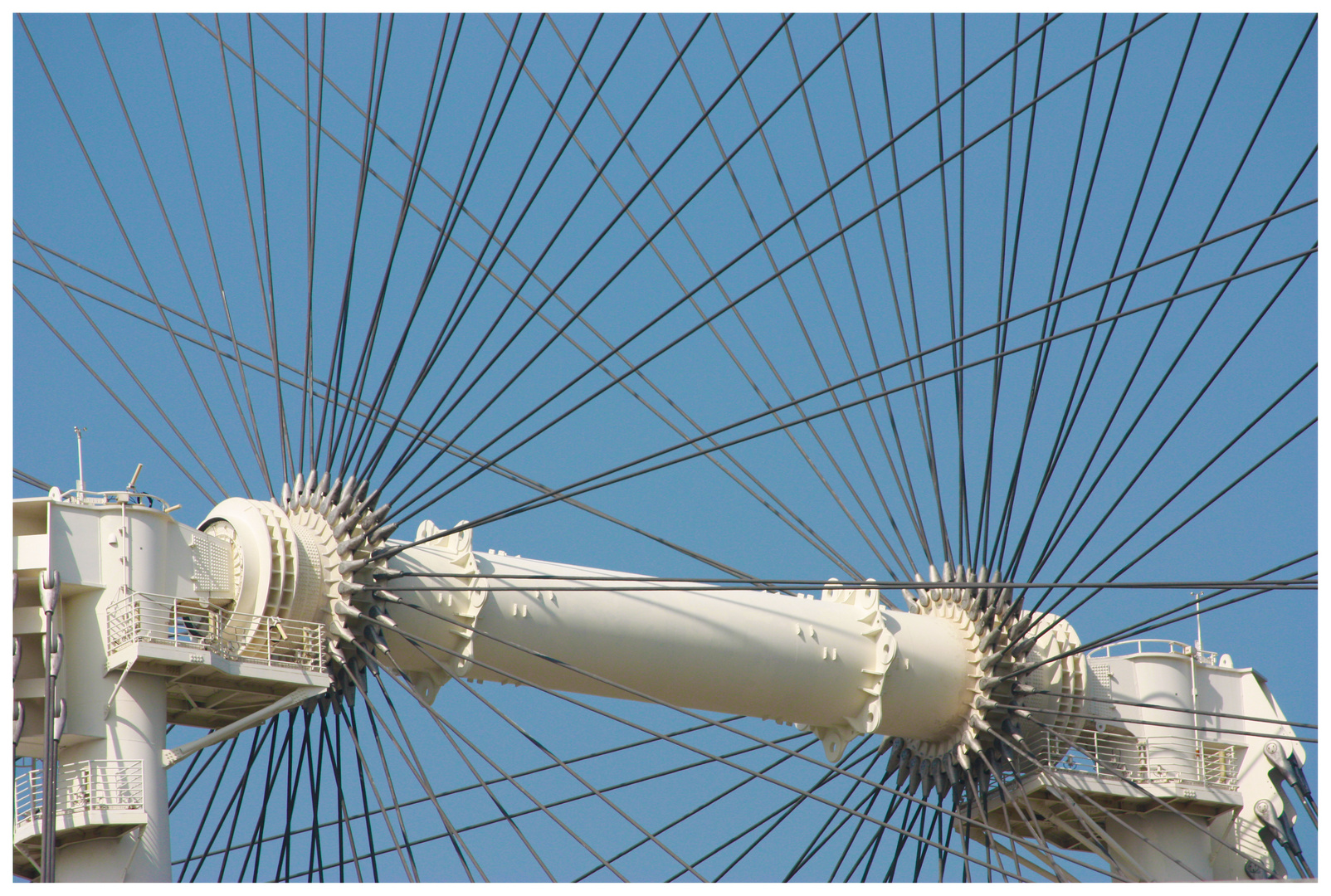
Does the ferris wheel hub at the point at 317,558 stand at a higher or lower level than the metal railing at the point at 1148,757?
higher

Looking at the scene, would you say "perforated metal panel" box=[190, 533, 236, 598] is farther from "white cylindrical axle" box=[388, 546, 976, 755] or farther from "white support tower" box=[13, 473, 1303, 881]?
"white cylindrical axle" box=[388, 546, 976, 755]

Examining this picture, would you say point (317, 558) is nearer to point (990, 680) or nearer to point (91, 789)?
point (91, 789)

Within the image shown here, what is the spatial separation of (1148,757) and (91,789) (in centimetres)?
1851

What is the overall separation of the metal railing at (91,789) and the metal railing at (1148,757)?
15681 mm

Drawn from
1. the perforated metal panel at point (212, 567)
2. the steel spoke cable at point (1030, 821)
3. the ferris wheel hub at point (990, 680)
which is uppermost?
the perforated metal panel at point (212, 567)

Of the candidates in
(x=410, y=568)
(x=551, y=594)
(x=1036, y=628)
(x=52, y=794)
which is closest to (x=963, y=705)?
(x=1036, y=628)

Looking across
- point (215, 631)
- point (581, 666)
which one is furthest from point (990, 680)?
point (215, 631)

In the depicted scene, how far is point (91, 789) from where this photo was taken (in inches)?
957

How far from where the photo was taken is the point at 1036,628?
33875mm

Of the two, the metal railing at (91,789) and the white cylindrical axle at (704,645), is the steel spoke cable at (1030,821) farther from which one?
the metal railing at (91,789)

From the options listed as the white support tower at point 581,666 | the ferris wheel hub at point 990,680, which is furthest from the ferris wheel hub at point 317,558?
the ferris wheel hub at point 990,680

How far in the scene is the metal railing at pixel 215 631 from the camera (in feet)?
82.1

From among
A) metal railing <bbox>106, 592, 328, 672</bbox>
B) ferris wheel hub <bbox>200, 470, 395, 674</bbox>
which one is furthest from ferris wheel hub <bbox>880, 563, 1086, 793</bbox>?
metal railing <bbox>106, 592, 328, 672</bbox>

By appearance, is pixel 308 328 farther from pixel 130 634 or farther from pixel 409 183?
pixel 130 634
